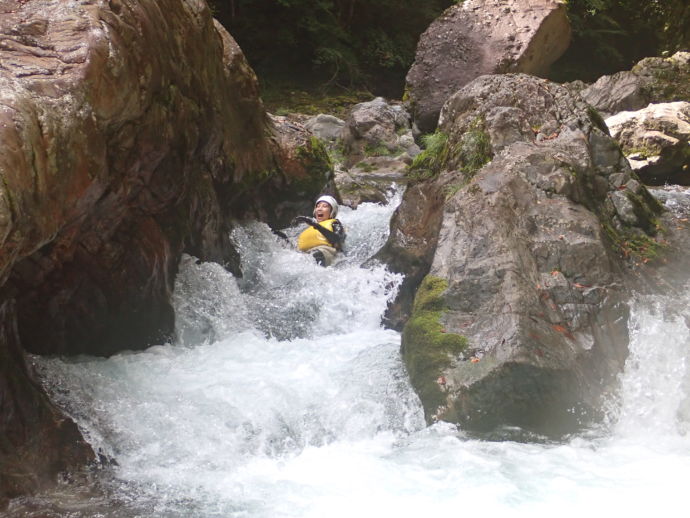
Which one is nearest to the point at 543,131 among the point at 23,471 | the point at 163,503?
the point at 163,503

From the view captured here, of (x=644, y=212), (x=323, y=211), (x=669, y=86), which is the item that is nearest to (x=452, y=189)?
(x=644, y=212)

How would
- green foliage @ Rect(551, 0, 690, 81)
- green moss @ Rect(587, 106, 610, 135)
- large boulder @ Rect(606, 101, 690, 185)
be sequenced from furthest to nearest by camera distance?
green foliage @ Rect(551, 0, 690, 81)
large boulder @ Rect(606, 101, 690, 185)
green moss @ Rect(587, 106, 610, 135)

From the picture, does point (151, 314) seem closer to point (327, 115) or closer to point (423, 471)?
point (423, 471)

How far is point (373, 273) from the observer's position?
742 centimetres

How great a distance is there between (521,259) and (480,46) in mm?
7625

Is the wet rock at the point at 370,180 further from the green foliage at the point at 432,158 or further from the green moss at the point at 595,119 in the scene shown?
the green moss at the point at 595,119

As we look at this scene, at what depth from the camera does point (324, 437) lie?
4.84m

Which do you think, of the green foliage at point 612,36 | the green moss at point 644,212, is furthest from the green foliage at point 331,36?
the green moss at point 644,212

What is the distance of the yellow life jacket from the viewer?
27.4 ft

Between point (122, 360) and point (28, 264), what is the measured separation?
1.33 metres

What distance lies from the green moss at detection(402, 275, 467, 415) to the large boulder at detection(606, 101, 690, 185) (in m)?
6.11

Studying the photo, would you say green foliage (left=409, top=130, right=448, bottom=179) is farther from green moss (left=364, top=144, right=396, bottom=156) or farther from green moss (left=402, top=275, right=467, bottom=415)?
green moss (left=364, top=144, right=396, bottom=156)

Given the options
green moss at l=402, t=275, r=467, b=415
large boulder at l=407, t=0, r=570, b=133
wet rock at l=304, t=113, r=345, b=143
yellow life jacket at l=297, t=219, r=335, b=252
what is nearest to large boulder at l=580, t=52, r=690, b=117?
large boulder at l=407, t=0, r=570, b=133

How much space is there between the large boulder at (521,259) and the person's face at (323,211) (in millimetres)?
1658
